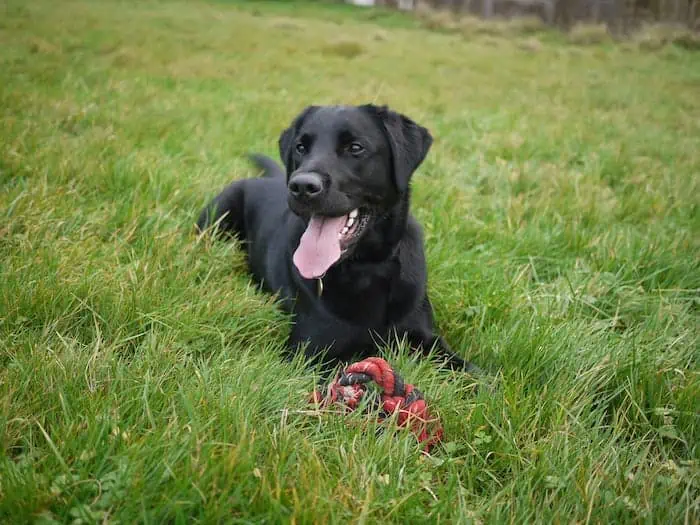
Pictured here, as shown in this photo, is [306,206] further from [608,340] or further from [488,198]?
[488,198]

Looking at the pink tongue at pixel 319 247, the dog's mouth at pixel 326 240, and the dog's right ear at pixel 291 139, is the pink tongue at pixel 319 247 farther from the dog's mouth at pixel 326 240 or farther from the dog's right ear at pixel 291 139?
the dog's right ear at pixel 291 139

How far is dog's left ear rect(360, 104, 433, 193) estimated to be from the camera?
242 centimetres

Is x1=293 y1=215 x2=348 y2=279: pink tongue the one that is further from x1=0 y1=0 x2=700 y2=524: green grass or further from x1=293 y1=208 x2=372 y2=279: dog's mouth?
x1=0 y1=0 x2=700 y2=524: green grass

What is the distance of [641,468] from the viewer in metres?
1.58

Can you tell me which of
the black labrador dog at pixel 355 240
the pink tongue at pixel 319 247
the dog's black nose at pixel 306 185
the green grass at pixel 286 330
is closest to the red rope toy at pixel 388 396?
the green grass at pixel 286 330

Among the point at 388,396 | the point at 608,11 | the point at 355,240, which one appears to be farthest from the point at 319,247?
the point at 608,11

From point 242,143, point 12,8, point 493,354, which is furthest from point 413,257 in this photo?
point 12,8

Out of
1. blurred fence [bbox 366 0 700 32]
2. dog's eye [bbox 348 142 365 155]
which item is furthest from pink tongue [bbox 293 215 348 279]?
blurred fence [bbox 366 0 700 32]

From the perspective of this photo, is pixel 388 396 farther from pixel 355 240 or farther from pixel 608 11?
pixel 608 11

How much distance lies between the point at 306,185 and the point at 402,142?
571 mm

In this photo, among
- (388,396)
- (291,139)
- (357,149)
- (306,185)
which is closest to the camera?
(388,396)

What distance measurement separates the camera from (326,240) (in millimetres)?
2248

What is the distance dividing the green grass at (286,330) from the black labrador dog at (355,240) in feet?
0.62

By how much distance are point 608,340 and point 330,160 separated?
4.37ft
